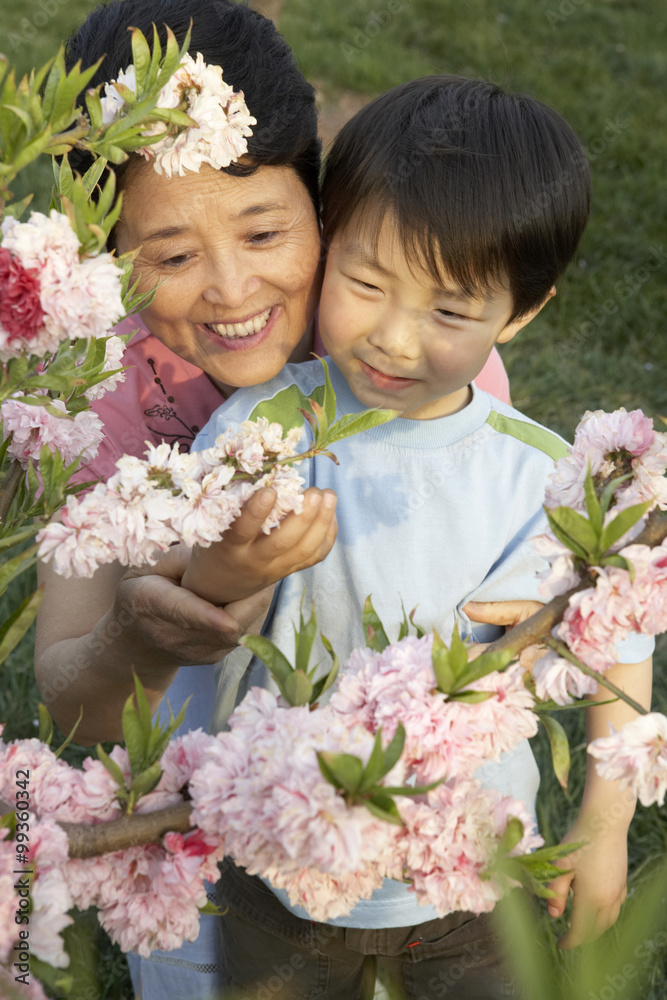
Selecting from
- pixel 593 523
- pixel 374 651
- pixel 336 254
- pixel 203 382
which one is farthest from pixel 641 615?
pixel 203 382

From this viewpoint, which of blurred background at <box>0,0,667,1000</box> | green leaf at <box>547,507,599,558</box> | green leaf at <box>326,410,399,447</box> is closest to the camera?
green leaf at <box>547,507,599,558</box>

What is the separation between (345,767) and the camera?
703 mm

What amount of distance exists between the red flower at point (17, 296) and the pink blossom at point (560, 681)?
0.58 m

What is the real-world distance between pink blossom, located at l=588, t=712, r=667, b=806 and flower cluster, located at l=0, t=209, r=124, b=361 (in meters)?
0.63

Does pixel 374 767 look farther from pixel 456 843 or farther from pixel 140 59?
pixel 140 59

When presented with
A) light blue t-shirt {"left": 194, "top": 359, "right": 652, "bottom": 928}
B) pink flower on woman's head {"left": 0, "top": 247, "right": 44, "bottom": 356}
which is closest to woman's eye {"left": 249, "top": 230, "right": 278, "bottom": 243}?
light blue t-shirt {"left": 194, "top": 359, "right": 652, "bottom": 928}

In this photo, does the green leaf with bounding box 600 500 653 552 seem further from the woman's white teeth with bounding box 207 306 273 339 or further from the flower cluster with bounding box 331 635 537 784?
the woman's white teeth with bounding box 207 306 273 339

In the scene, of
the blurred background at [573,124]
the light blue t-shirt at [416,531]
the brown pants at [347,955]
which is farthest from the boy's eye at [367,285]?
the blurred background at [573,124]

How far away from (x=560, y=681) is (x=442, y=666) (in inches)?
6.0

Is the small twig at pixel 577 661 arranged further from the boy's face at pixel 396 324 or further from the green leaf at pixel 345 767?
the boy's face at pixel 396 324

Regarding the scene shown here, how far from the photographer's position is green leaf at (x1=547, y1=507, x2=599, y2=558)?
0.81 metres

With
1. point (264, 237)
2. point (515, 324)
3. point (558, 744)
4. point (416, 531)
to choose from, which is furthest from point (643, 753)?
point (264, 237)

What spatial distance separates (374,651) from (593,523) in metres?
0.25

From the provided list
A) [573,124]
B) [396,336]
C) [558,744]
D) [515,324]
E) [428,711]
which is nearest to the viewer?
[428,711]
